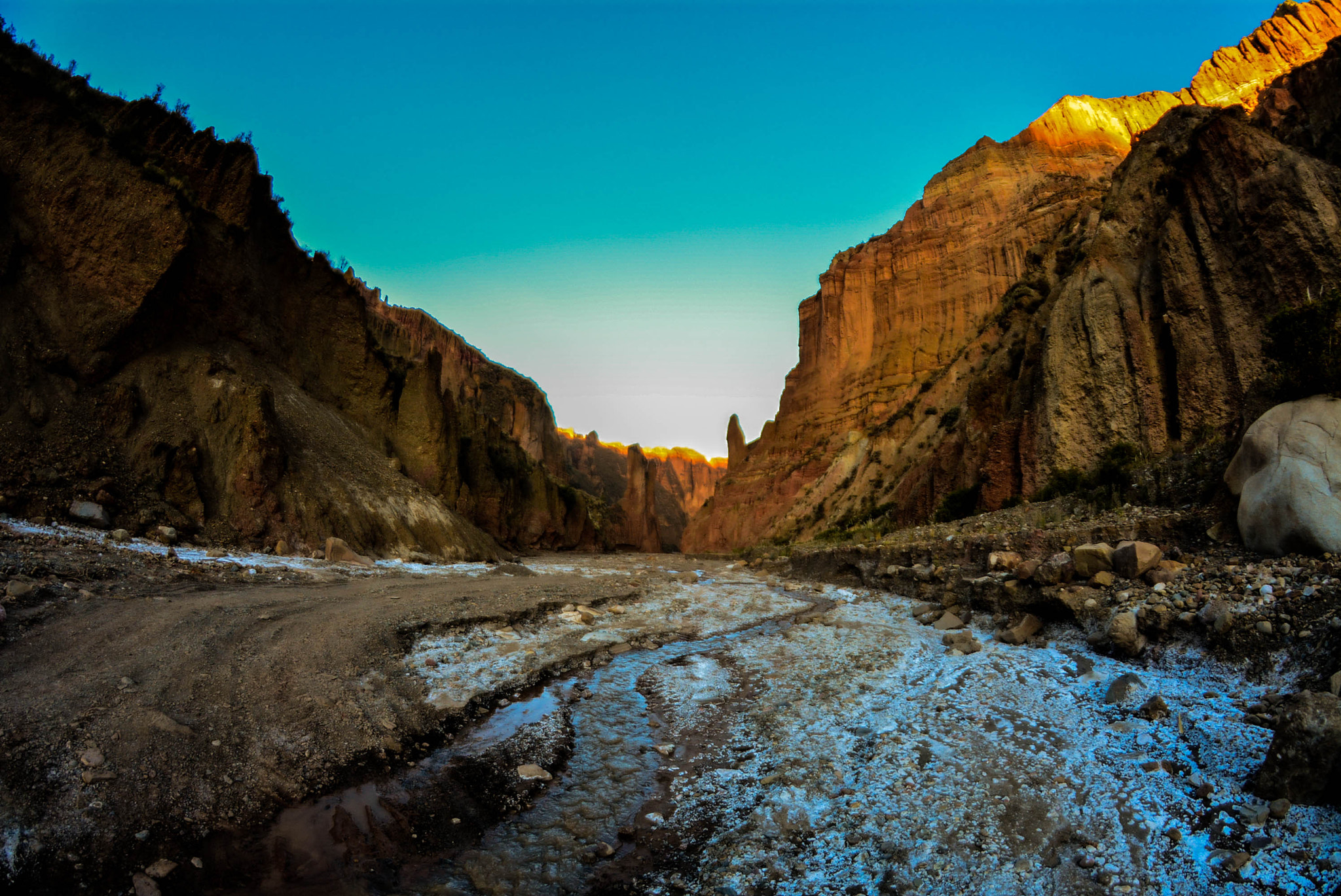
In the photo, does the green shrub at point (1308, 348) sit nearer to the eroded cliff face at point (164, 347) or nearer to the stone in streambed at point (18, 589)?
the stone in streambed at point (18, 589)

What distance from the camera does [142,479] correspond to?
14148 mm

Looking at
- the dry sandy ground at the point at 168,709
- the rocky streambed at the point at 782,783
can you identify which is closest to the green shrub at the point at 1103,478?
the rocky streambed at the point at 782,783

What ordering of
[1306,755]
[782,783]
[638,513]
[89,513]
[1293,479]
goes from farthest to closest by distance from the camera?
1. [638,513]
2. [89,513]
3. [1293,479]
4. [782,783]
5. [1306,755]

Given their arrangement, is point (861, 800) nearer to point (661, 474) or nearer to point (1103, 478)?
point (1103, 478)

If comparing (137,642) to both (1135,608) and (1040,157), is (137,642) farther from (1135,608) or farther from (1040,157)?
(1040,157)

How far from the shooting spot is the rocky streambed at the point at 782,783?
9.62ft

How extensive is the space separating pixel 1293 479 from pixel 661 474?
148893 millimetres

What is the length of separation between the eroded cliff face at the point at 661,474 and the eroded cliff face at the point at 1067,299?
5807cm

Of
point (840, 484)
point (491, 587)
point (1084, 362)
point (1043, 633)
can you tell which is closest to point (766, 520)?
point (840, 484)

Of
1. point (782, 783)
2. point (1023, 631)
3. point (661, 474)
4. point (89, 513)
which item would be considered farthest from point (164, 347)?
point (661, 474)

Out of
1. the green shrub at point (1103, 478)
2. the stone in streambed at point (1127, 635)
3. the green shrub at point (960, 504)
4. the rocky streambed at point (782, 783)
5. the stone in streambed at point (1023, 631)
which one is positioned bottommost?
the rocky streambed at point (782, 783)

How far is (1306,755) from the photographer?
2.94 metres

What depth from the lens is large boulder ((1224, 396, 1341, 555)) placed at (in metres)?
5.52

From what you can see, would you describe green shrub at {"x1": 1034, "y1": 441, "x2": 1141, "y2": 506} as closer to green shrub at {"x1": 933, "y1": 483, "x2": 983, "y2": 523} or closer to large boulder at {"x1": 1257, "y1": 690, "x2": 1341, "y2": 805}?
green shrub at {"x1": 933, "y1": 483, "x2": 983, "y2": 523}
